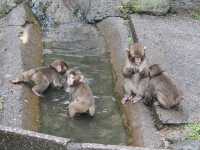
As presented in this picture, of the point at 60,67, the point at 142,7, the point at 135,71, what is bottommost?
the point at 142,7

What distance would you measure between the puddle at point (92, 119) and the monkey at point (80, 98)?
13 cm

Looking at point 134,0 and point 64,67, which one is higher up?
point 64,67

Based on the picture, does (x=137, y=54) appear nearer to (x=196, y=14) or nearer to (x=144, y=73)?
(x=144, y=73)

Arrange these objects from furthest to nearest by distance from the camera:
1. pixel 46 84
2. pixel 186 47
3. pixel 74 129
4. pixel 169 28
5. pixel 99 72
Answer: pixel 169 28 → pixel 186 47 → pixel 99 72 → pixel 46 84 → pixel 74 129

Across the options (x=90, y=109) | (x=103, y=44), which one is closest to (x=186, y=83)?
(x=90, y=109)

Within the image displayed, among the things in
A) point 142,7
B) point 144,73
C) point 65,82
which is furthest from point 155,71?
point 142,7

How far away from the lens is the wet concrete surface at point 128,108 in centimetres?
717

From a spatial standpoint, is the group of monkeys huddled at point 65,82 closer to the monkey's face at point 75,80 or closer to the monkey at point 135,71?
the monkey's face at point 75,80

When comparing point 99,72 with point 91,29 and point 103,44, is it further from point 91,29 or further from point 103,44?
point 91,29

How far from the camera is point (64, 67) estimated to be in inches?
328

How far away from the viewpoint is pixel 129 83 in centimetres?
820

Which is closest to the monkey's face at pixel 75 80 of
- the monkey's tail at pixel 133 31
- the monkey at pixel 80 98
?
the monkey at pixel 80 98

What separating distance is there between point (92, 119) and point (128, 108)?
1.63 ft

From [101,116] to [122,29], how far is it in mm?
2851
